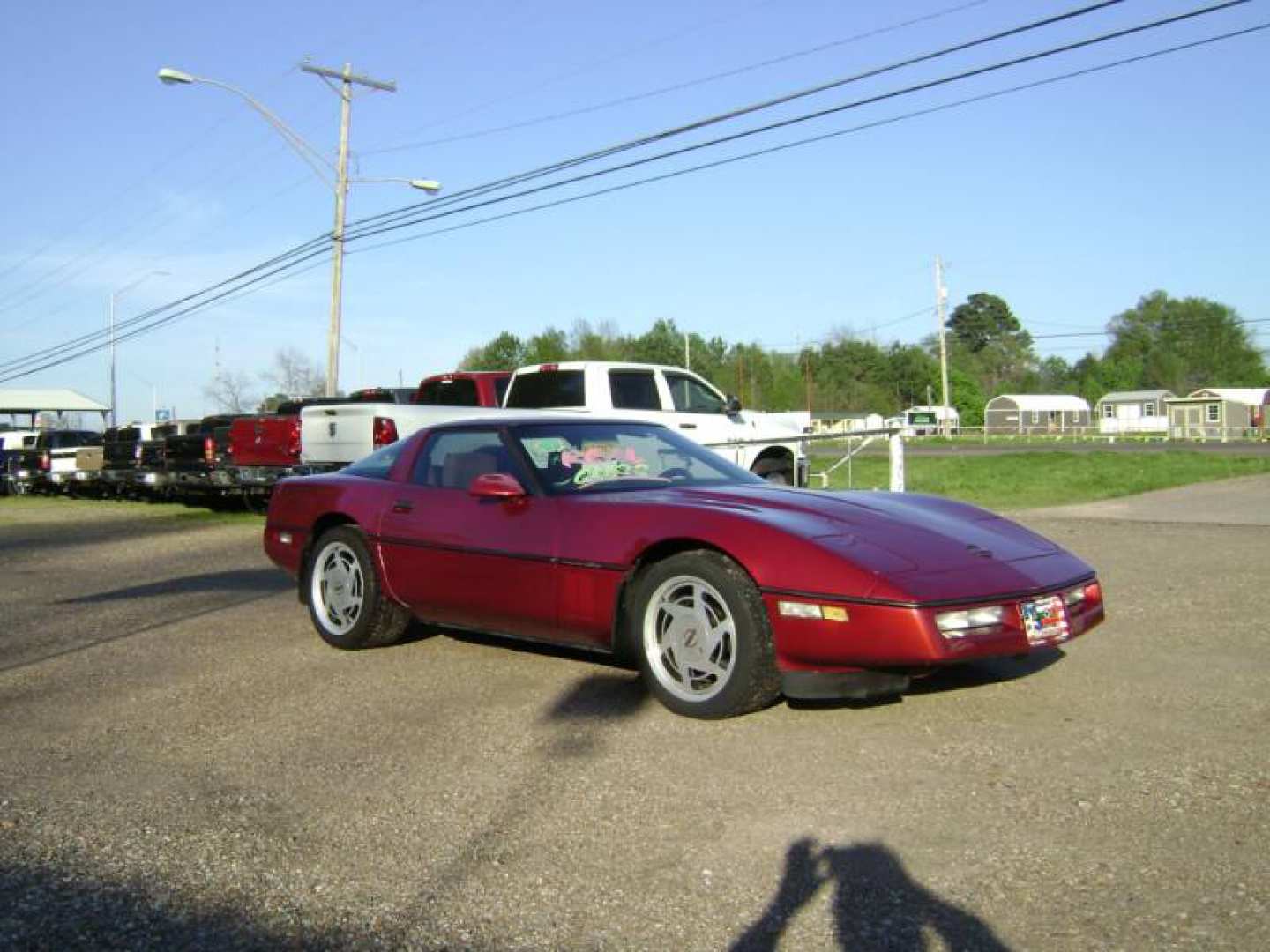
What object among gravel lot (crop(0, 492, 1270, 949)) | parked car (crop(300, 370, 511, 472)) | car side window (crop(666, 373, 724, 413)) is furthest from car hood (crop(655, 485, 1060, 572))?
car side window (crop(666, 373, 724, 413))

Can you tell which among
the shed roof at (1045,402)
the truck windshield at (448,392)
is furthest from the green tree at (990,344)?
the truck windshield at (448,392)

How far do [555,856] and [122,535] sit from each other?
43.4ft

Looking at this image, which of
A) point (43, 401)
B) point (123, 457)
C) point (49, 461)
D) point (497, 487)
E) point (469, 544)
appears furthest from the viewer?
point (43, 401)

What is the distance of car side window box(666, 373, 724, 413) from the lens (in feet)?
45.8

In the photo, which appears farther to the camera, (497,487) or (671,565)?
(497,487)

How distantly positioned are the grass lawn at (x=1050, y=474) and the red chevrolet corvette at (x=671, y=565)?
11949 millimetres

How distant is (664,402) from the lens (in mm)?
13820

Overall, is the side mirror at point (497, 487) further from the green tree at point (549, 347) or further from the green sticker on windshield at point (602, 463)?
the green tree at point (549, 347)

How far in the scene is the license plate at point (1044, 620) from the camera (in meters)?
4.55

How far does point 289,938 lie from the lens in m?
2.84

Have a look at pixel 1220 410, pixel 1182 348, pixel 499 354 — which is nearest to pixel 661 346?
pixel 499 354

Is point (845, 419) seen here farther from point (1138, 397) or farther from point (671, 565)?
point (671, 565)

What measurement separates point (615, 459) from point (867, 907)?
3334mm

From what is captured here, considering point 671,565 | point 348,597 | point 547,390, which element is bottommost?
point 348,597
